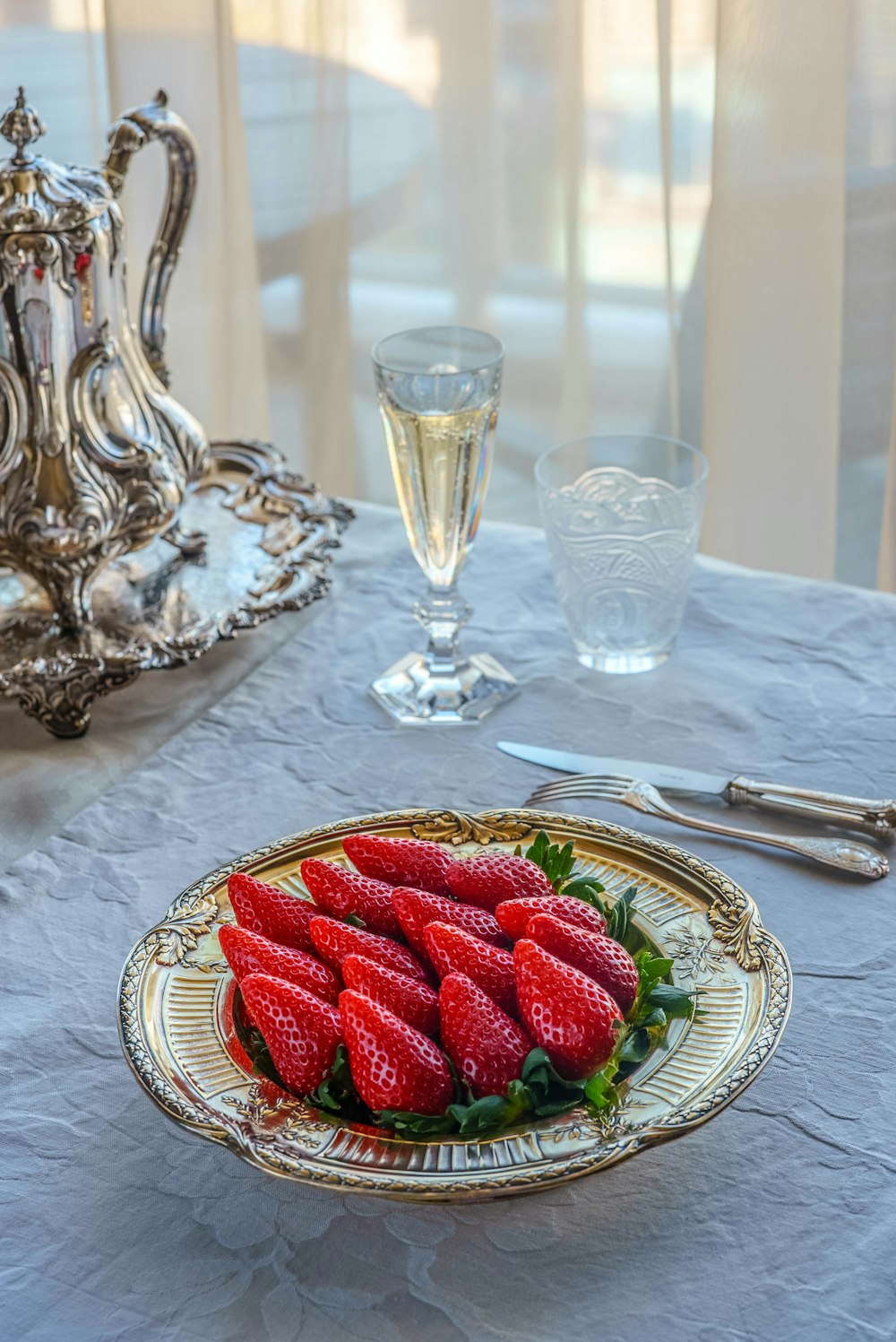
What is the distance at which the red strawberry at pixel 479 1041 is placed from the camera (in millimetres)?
533

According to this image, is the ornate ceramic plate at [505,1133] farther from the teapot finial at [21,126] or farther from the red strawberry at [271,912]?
the teapot finial at [21,126]

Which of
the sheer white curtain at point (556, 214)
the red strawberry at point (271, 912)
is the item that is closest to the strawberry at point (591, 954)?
the red strawberry at point (271, 912)

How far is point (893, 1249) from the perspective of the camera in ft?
1.75

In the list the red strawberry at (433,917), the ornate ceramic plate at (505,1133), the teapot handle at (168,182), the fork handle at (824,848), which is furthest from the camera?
the teapot handle at (168,182)

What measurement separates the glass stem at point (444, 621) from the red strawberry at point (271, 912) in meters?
0.36

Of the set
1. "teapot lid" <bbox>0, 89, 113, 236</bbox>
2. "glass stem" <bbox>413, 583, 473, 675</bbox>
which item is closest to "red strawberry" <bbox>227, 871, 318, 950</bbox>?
"glass stem" <bbox>413, 583, 473, 675</bbox>

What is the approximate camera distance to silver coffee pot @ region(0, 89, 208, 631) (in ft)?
Answer: 2.90

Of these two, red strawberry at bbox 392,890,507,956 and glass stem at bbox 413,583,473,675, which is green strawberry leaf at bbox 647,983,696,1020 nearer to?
red strawberry at bbox 392,890,507,956

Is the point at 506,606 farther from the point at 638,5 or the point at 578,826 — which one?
the point at 638,5

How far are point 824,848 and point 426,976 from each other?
0.28 meters

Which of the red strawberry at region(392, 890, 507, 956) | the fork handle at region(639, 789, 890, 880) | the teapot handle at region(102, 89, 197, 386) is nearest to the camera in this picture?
the red strawberry at region(392, 890, 507, 956)

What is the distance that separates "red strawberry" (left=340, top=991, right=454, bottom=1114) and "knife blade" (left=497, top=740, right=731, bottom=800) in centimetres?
33

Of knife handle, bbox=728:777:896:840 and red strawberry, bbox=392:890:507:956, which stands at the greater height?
red strawberry, bbox=392:890:507:956

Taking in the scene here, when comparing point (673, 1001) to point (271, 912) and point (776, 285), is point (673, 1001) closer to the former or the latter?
point (271, 912)
